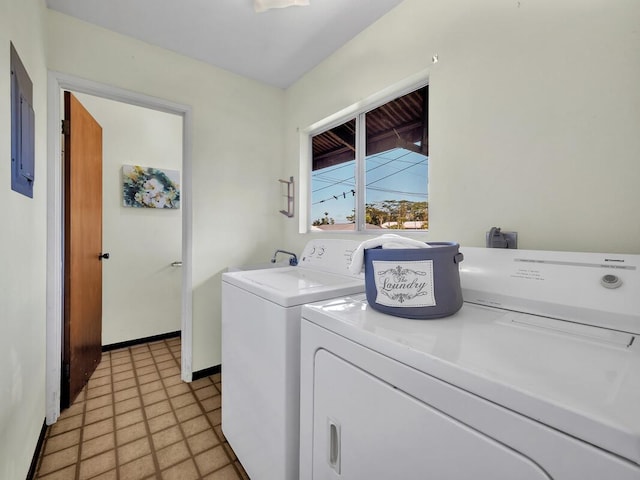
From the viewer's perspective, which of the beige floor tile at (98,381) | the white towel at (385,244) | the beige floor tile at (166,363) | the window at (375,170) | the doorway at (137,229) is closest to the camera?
the white towel at (385,244)

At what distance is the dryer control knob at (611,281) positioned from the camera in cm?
81

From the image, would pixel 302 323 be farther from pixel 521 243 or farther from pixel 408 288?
pixel 521 243

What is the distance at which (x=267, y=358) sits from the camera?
113 cm

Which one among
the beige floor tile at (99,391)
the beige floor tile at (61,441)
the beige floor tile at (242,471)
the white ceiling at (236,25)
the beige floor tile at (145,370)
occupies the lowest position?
the beige floor tile at (242,471)

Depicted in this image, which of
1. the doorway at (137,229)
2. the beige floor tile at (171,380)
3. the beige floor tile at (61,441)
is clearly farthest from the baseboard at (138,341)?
the beige floor tile at (61,441)

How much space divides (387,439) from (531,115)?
1308 millimetres

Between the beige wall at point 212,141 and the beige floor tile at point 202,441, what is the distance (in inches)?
27.5

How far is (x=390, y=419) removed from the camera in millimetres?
675

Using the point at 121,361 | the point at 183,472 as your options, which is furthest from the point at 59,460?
the point at 121,361

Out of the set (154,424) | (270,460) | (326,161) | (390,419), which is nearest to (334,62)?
(326,161)

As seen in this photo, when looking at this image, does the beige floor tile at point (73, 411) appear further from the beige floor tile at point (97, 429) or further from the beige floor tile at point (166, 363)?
the beige floor tile at point (166, 363)

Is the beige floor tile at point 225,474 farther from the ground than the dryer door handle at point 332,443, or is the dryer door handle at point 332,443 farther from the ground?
the dryer door handle at point 332,443

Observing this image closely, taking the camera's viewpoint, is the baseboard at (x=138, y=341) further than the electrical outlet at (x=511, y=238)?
Yes

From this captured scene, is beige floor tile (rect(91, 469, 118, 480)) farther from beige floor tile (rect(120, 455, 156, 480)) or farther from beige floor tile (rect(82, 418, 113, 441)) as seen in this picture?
beige floor tile (rect(82, 418, 113, 441))
